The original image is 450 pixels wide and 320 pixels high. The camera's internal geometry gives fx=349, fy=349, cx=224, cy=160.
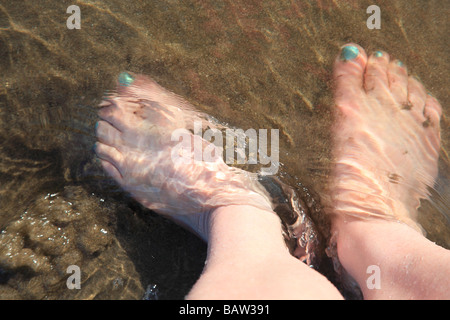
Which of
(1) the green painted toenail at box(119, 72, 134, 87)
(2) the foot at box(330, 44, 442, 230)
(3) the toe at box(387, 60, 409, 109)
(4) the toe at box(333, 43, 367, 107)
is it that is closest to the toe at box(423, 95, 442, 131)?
(2) the foot at box(330, 44, 442, 230)

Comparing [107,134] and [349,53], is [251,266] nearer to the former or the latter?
[107,134]

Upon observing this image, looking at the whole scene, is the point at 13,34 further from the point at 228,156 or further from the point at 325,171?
the point at 325,171

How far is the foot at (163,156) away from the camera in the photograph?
6.47 feet

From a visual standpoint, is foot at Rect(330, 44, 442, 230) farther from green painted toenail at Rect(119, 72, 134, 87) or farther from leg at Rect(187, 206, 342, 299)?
green painted toenail at Rect(119, 72, 134, 87)

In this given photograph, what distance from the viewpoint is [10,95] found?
72.4 inches

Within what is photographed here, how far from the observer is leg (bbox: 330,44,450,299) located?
194cm

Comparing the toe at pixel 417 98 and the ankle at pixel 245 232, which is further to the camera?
the toe at pixel 417 98

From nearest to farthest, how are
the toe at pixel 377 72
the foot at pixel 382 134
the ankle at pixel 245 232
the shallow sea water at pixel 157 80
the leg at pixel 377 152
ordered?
the ankle at pixel 245 232, the shallow sea water at pixel 157 80, the leg at pixel 377 152, the foot at pixel 382 134, the toe at pixel 377 72

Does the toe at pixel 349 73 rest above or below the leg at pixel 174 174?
above

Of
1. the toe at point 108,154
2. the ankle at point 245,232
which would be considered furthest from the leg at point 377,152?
the toe at point 108,154

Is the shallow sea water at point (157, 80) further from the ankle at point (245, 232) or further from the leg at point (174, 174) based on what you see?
the ankle at point (245, 232)

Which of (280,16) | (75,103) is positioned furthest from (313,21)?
(75,103)

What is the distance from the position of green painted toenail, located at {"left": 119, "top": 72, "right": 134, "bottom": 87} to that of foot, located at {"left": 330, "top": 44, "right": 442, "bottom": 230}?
51.3 inches

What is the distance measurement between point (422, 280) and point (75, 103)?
1.91 m
